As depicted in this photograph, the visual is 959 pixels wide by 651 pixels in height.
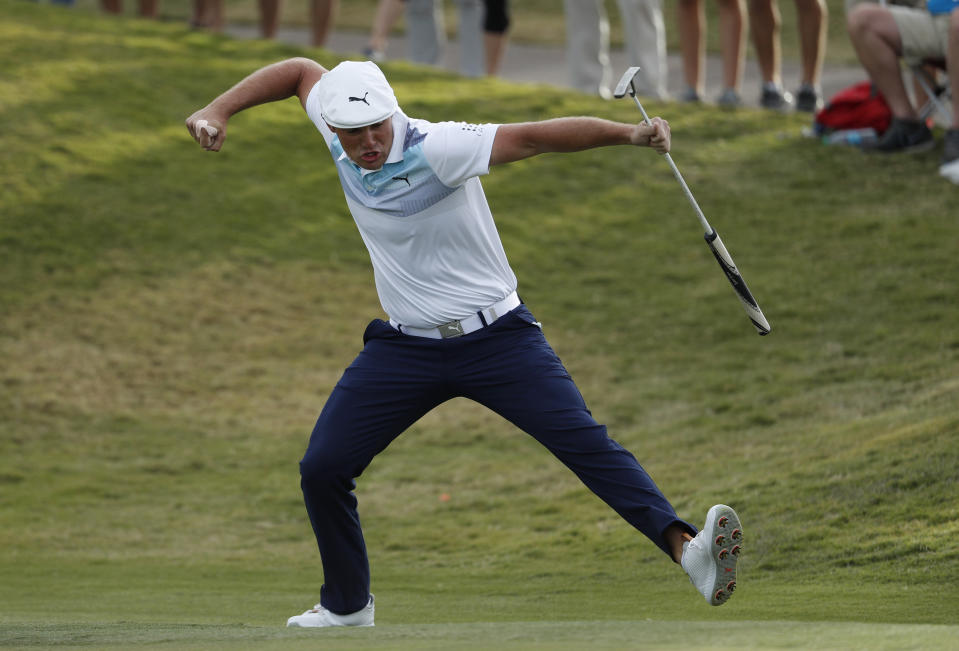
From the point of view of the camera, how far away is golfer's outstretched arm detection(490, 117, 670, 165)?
5.02m

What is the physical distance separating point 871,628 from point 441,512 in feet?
15.8

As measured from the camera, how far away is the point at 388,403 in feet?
18.0

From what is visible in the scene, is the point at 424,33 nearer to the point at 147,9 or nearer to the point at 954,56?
the point at 147,9

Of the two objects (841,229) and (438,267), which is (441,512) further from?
(841,229)

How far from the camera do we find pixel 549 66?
63.5 ft

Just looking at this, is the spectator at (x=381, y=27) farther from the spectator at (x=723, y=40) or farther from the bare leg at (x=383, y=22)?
the spectator at (x=723, y=40)

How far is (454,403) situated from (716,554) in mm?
6365

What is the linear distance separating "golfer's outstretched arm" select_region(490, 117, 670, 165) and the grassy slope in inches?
63.8

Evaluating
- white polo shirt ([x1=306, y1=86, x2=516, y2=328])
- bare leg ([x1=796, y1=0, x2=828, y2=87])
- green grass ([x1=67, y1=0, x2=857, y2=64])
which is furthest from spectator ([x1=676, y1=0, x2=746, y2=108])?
white polo shirt ([x1=306, y1=86, x2=516, y2=328])

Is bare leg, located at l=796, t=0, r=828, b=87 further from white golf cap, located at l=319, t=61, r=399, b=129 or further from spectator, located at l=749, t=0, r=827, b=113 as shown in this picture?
white golf cap, located at l=319, t=61, r=399, b=129

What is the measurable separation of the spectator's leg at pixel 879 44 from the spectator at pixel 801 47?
1418mm

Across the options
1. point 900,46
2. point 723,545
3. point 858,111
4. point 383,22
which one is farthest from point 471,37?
point 723,545

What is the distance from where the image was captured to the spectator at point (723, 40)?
14242 millimetres

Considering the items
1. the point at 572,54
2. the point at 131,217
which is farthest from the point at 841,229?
the point at 131,217
